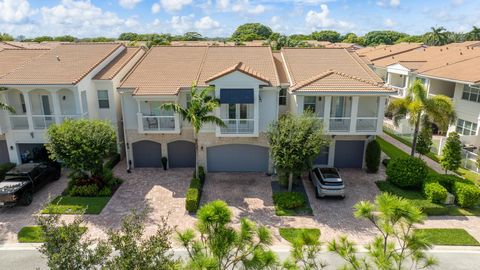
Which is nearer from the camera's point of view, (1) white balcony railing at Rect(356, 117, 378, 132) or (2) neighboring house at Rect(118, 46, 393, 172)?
(2) neighboring house at Rect(118, 46, 393, 172)

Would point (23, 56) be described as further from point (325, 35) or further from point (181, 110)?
point (325, 35)

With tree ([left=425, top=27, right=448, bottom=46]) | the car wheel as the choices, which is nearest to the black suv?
the car wheel

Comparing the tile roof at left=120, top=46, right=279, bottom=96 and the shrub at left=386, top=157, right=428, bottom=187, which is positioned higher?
the tile roof at left=120, top=46, right=279, bottom=96

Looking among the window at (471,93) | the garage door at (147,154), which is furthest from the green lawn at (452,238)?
the garage door at (147,154)

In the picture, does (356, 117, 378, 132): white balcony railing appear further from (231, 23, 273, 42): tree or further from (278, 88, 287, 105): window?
(231, 23, 273, 42): tree

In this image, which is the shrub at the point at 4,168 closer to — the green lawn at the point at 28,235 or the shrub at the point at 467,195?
the green lawn at the point at 28,235

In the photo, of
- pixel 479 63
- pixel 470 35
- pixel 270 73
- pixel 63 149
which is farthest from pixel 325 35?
pixel 63 149

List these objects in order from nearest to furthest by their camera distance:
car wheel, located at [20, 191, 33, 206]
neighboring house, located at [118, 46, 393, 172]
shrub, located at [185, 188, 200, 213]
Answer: shrub, located at [185, 188, 200, 213] < car wheel, located at [20, 191, 33, 206] < neighboring house, located at [118, 46, 393, 172]
